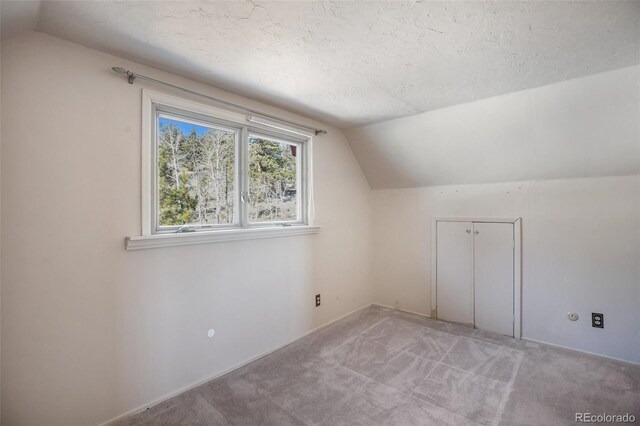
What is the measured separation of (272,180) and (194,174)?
0.75 meters

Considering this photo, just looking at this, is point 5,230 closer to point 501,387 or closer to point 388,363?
point 388,363

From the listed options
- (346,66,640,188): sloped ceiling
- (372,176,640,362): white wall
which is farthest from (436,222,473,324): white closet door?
(346,66,640,188): sloped ceiling

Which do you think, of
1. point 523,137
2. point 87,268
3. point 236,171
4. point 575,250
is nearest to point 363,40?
point 236,171

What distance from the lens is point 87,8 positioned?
1337 millimetres

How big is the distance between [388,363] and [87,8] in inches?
114

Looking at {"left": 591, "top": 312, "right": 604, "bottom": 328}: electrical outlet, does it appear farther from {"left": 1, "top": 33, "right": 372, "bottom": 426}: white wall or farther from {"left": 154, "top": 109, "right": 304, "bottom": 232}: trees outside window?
{"left": 1, "top": 33, "right": 372, "bottom": 426}: white wall

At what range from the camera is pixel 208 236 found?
215 cm

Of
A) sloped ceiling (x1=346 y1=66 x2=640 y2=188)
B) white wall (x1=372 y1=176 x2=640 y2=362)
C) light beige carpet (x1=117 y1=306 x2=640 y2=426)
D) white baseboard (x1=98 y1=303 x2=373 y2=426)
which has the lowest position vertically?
light beige carpet (x1=117 y1=306 x2=640 y2=426)

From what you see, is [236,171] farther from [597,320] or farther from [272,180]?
[597,320]

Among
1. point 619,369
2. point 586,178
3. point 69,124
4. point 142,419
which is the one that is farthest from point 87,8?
point 619,369

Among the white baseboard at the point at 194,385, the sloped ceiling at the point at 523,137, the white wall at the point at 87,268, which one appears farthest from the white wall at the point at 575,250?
the white wall at the point at 87,268

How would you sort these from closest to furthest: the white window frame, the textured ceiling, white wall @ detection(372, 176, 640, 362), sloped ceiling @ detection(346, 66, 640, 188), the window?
the textured ceiling < the white window frame < the window < sloped ceiling @ detection(346, 66, 640, 188) < white wall @ detection(372, 176, 640, 362)

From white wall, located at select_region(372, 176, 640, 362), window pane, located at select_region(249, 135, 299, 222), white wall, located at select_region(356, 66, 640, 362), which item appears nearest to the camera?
white wall, located at select_region(356, 66, 640, 362)

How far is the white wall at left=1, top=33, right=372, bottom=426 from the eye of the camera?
1.47 metres
